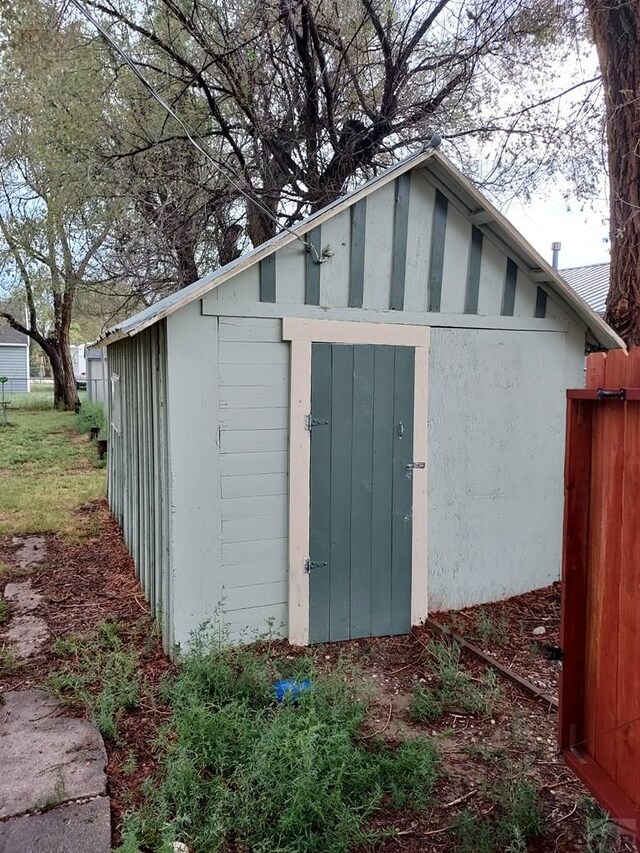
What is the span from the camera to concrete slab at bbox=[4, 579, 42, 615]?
177 inches

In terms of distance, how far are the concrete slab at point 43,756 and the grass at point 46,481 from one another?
3.18m

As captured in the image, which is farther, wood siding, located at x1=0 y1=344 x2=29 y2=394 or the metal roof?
wood siding, located at x1=0 y1=344 x2=29 y2=394

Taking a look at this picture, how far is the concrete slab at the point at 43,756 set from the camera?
2.47 metres

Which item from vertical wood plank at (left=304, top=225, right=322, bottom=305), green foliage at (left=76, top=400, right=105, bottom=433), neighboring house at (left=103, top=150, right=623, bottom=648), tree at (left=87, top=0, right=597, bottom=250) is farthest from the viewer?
green foliage at (left=76, top=400, right=105, bottom=433)

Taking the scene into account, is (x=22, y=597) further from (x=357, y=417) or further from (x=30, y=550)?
(x=357, y=417)

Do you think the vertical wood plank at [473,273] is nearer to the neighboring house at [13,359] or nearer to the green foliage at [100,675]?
the green foliage at [100,675]

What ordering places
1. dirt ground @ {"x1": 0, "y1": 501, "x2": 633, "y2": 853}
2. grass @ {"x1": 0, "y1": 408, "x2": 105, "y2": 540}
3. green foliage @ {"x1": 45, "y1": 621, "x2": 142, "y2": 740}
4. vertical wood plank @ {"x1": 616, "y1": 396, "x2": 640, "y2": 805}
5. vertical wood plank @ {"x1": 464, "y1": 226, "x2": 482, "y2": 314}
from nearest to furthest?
vertical wood plank @ {"x1": 616, "y1": 396, "x2": 640, "y2": 805}, dirt ground @ {"x1": 0, "y1": 501, "x2": 633, "y2": 853}, green foliage @ {"x1": 45, "y1": 621, "x2": 142, "y2": 740}, vertical wood plank @ {"x1": 464, "y1": 226, "x2": 482, "y2": 314}, grass @ {"x1": 0, "y1": 408, "x2": 105, "y2": 540}

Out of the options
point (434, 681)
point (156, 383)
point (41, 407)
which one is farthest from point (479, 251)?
point (41, 407)

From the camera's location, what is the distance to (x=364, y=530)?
4086 mm

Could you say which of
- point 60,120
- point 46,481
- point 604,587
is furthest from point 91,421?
point 604,587

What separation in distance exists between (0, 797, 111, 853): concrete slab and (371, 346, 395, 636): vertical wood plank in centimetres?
221

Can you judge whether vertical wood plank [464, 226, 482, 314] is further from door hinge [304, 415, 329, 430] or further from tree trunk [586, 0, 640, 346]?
door hinge [304, 415, 329, 430]

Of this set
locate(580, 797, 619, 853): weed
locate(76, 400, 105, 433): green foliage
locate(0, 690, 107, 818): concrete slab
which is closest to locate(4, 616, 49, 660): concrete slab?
locate(0, 690, 107, 818): concrete slab

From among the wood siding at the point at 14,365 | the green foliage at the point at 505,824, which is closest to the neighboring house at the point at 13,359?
the wood siding at the point at 14,365
